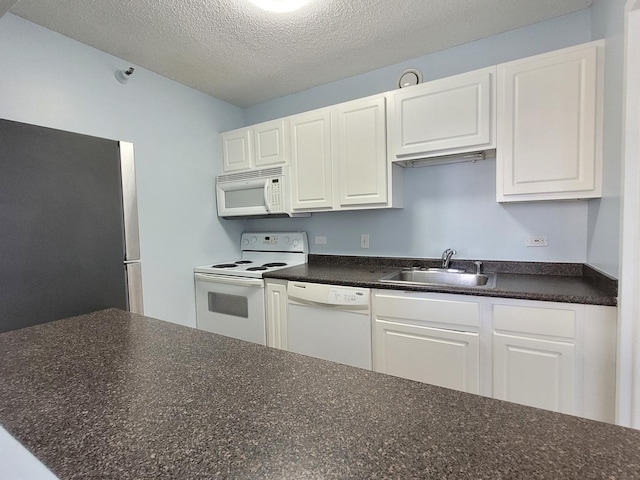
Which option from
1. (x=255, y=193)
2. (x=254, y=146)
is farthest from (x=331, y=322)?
(x=254, y=146)

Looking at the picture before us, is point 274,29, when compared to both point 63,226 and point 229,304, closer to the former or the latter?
point 63,226

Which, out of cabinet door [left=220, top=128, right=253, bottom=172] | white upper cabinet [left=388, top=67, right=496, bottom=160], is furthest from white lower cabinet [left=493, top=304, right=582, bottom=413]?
cabinet door [left=220, top=128, right=253, bottom=172]

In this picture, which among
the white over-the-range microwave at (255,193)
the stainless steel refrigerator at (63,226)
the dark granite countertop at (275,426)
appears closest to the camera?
the dark granite countertop at (275,426)

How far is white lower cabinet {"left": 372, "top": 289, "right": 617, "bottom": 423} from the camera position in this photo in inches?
57.6

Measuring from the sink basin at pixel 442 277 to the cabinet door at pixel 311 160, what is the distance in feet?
2.60

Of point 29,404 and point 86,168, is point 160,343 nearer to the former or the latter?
point 29,404

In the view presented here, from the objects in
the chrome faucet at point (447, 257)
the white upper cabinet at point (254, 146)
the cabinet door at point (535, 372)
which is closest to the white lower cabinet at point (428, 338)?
the cabinet door at point (535, 372)

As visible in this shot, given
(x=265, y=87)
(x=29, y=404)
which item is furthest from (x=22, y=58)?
(x=29, y=404)

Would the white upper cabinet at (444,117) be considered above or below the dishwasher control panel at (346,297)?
above

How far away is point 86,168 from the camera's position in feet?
5.24

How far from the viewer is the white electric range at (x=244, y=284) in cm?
251

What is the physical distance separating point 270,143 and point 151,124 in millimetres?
971

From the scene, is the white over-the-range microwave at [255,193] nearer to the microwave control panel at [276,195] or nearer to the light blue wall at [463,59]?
the microwave control panel at [276,195]

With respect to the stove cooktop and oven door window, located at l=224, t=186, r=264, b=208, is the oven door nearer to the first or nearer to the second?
the stove cooktop
